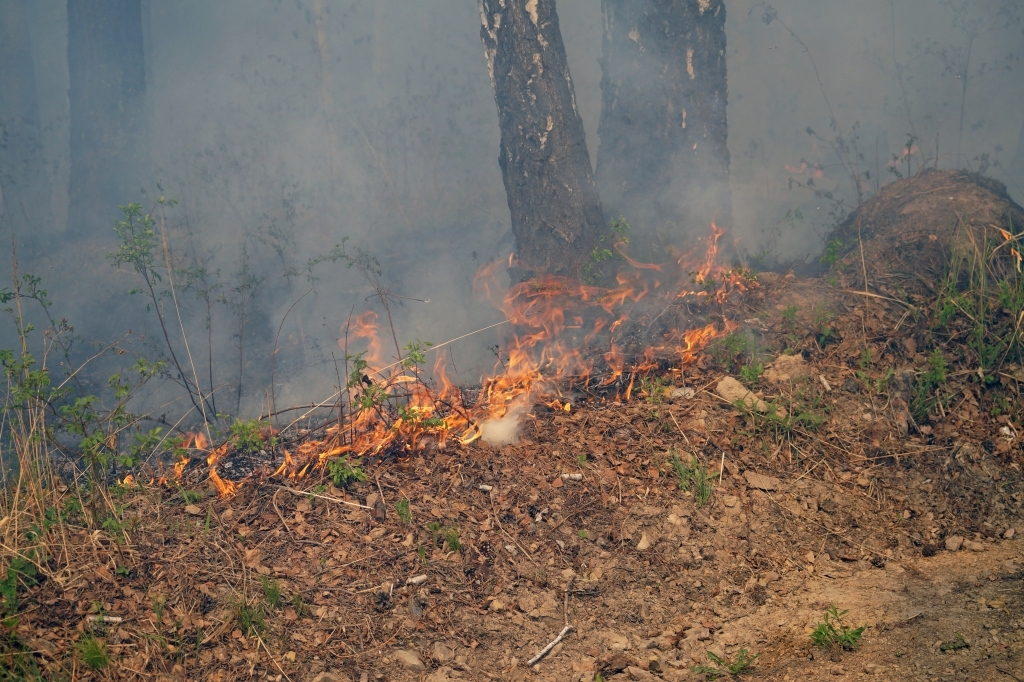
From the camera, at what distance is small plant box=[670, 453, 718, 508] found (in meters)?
4.10

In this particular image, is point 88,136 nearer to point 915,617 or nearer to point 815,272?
point 815,272

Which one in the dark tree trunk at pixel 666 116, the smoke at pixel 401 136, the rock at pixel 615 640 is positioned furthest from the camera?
the smoke at pixel 401 136

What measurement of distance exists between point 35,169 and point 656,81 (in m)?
12.1

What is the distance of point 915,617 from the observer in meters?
3.10

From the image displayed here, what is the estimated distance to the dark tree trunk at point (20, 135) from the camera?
1202cm

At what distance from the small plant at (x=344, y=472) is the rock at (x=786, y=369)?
3.10 m

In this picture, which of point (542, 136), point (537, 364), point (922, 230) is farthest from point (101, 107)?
point (922, 230)

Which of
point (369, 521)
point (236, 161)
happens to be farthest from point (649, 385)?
point (236, 161)

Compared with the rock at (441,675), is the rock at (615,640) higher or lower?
lower

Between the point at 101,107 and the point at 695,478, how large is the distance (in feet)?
36.2

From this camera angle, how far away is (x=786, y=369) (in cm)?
507

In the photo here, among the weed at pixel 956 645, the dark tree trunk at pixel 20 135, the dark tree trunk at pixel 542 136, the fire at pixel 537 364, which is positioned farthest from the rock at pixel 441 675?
the dark tree trunk at pixel 20 135

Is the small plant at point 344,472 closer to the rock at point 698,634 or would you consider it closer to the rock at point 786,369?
the rock at point 698,634

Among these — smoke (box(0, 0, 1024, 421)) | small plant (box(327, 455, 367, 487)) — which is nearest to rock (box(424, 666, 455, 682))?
small plant (box(327, 455, 367, 487))
